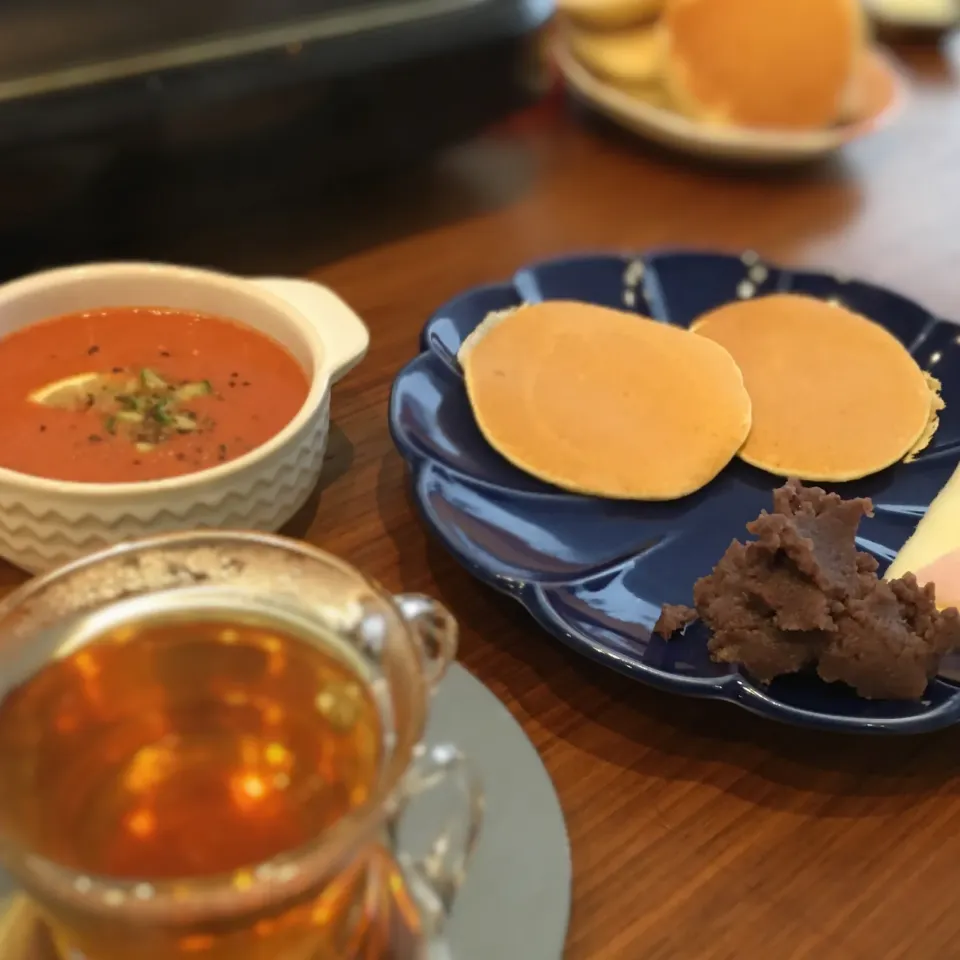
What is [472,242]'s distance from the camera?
3.98ft

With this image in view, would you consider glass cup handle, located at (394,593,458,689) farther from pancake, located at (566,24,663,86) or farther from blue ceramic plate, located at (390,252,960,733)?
pancake, located at (566,24,663,86)

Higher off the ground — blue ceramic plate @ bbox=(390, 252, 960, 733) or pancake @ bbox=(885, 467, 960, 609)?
pancake @ bbox=(885, 467, 960, 609)

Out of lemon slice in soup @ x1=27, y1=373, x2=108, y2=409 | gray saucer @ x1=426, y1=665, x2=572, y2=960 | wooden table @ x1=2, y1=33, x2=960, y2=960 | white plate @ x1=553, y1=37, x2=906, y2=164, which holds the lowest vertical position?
wooden table @ x1=2, y1=33, x2=960, y2=960

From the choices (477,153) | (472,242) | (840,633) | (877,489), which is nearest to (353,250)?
(472,242)

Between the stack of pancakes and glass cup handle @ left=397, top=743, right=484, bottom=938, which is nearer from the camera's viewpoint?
glass cup handle @ left=397, top=743, right=484, bottom=938

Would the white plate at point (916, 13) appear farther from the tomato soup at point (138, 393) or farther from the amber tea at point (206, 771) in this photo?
the amber tea at point (206, 771)

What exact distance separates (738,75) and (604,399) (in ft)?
2.15

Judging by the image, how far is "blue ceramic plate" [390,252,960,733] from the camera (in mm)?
645

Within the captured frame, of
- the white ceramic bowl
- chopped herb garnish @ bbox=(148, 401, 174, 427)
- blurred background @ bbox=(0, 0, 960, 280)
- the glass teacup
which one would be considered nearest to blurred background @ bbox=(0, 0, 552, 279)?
blurred background @ bbox=(0, 0, 960, 280)

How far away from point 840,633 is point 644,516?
0.63ft

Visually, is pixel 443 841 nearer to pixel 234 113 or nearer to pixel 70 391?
pixel 70 391

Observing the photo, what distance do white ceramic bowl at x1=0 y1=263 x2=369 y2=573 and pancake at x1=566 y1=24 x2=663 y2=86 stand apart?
2.37 feet

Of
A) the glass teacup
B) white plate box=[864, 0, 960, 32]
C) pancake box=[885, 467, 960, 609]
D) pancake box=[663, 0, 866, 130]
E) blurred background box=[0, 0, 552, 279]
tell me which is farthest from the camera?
white plate box=[864, 0, 960, 32]

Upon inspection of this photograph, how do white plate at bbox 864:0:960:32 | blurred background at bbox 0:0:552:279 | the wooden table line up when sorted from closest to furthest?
1. the wooden table
2. blurred background at bbox 0:0:552:279
3. white plate at bbox 864:0:960:32
